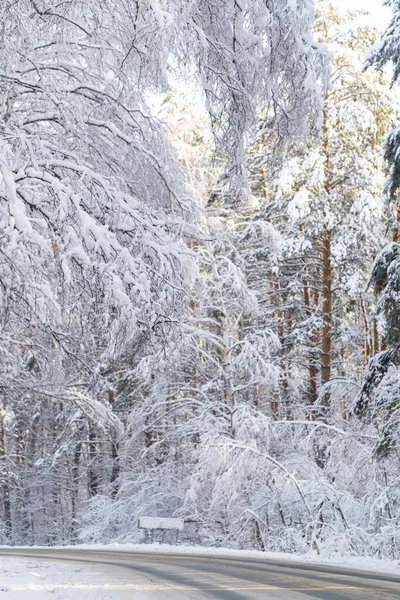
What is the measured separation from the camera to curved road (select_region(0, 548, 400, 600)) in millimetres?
5930

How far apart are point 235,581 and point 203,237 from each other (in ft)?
12.1

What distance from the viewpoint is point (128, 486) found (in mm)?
19500

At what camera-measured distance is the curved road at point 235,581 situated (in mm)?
5930

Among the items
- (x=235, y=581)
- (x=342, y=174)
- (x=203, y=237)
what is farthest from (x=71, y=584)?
(x=342, y=174)

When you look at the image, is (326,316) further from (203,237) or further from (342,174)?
(203,237)

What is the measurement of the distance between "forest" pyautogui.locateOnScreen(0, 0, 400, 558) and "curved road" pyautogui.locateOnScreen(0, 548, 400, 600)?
2.28 m

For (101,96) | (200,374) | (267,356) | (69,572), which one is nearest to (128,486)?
(200,374)

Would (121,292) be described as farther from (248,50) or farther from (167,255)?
(248,50)

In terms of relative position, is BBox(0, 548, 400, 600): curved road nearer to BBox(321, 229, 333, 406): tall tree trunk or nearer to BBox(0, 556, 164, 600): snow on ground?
BBox(0, 556, 164, 600): snow on ground

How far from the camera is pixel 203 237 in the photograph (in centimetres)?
713

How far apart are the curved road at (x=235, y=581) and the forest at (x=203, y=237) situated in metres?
2.28

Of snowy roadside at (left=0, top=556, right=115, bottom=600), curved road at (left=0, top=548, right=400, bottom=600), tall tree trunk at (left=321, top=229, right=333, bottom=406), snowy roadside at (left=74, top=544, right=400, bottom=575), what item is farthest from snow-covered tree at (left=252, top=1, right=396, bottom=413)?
snowy roadside at (left=0, top=556, right=115, bottom=600)

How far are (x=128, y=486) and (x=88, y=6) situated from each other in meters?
16.3

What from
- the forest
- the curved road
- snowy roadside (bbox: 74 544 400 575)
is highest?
the forest
